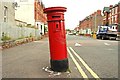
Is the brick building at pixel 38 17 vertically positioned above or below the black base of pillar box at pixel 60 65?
above

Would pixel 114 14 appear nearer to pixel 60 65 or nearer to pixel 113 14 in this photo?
pixel 113 14

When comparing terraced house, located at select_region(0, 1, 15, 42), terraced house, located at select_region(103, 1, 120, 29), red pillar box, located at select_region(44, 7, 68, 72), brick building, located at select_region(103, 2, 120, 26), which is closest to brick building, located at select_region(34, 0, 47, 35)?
terraced house, located at select_region(103, 1, 120, 29)

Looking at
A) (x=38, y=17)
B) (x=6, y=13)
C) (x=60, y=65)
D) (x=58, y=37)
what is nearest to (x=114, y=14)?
(x=38, y=17)

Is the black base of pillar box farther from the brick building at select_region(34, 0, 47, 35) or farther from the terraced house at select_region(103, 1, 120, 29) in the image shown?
the terraced house at select_region(103, 1, 120, 29)

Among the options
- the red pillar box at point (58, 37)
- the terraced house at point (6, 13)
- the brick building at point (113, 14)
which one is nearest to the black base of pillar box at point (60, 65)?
the red pillar box at point (58, 37)

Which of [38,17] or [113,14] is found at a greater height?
[113,14]

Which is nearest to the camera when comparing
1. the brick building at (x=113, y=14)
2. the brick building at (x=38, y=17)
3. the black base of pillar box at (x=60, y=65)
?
the black base of pillar box at (x=60, y=65)

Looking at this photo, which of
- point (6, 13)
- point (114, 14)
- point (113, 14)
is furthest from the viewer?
point (113, 14)

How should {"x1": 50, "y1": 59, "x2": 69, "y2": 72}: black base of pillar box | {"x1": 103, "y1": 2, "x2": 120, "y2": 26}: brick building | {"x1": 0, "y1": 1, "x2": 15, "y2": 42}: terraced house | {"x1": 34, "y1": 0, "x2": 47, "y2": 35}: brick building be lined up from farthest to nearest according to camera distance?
{"x1": 103, "y1": 2, "x2": 120, "y2": 26}: brick building
{"x1": 34, "y1": 0, "x2": 47, "y2": 35}: brick building
{"x1": 0, "y1": 1, "x2": 15, "y2": 42}: terraced house
{"x1": 50, "y1": 59, "x2": 69, "y2": 72}: black base of pillar box

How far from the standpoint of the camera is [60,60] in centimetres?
823

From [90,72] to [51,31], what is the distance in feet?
5.71

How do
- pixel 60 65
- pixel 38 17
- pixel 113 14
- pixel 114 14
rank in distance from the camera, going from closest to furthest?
Result: pixel 60 65 < pixel 38 17 < pixel 114 14 < pixel 113 14

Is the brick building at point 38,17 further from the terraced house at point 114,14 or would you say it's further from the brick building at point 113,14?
the brick building at point 113,14

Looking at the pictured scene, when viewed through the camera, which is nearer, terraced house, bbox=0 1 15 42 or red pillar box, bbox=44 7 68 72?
red pillar box, bbox=44 7 68 72
